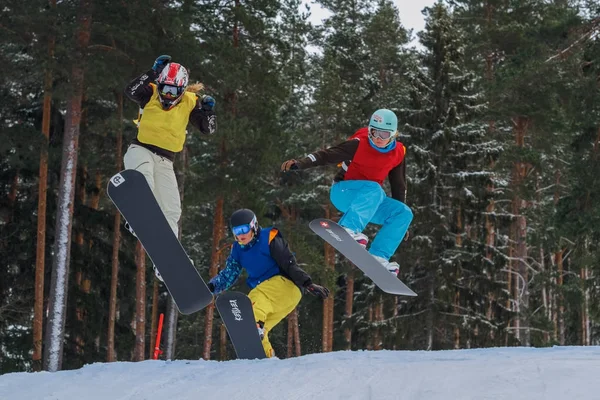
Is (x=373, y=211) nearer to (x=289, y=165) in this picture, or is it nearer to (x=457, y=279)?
(x=289, y=165)

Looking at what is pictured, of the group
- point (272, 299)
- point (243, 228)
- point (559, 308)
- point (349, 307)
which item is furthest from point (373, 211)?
point (559, 308)

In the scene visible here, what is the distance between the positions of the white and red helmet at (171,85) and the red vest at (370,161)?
5.86ft

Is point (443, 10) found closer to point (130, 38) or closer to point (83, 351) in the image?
point (130, 38)

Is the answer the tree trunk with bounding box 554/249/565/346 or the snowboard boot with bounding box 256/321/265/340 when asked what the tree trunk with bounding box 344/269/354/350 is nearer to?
the tree trunk with bounding box 554/249/565/346

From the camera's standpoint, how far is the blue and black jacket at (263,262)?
7531 mm

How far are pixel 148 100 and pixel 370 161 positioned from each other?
89.1 inches

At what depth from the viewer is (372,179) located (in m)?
8.21

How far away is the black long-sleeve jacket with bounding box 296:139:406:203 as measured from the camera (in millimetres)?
7801

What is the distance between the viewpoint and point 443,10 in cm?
2083

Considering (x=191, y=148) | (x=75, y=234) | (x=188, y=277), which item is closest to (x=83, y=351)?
(x=75, y=234)

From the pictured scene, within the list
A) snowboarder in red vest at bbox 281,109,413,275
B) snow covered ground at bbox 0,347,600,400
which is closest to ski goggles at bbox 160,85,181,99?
snowboarder in red vest at bbox 281,109,413,275

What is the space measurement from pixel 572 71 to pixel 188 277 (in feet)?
38.8

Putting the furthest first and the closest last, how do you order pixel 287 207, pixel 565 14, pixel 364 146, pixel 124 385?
1. pixel 287 207
2. pixel 565 14
3. pixel 364 146
4. pixel 124 385

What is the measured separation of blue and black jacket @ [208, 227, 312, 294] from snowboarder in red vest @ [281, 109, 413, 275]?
74 cm
